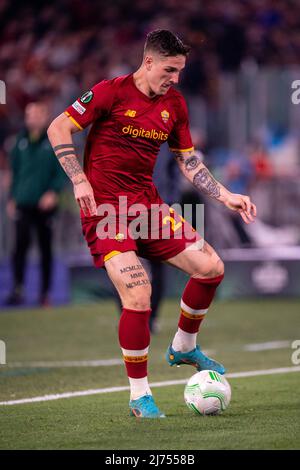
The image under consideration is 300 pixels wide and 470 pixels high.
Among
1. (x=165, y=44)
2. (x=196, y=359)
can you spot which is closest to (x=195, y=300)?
(x=196, y=359)

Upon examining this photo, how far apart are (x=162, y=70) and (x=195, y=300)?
1.47m

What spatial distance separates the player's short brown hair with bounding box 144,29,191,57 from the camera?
6152mm

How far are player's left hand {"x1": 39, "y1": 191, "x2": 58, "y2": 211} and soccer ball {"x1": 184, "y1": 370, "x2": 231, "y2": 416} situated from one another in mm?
6952

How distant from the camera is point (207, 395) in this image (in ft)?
19.7

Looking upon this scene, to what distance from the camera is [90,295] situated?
13453mm

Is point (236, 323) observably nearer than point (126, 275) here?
No

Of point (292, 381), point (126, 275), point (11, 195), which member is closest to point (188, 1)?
point (11, 195)

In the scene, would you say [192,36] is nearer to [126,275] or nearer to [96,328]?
[96,328]

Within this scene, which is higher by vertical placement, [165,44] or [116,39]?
[165,44]

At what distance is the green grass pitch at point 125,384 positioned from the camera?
525 cm

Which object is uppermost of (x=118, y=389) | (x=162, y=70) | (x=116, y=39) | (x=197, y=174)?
(x=162, y=70)

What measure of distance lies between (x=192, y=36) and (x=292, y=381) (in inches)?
451

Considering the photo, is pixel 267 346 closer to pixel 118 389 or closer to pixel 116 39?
pixel 118 389

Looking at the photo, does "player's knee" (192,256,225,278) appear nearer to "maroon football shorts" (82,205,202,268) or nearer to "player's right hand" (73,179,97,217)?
"maroon football shorts" (82,205,202,268)
